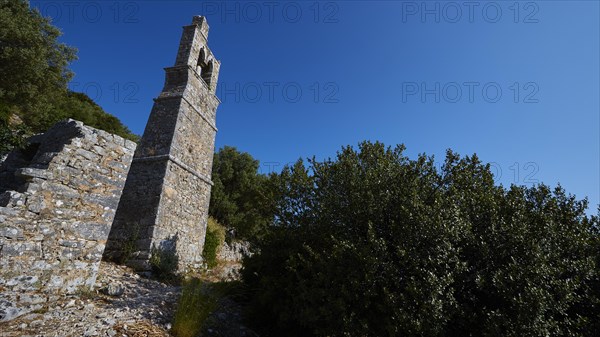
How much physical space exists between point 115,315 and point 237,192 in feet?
65.5

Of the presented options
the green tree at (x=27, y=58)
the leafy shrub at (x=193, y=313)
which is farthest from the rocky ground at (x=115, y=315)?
the green tree at (x=27, y=58)

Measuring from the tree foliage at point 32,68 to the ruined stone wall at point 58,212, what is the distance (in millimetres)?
12535

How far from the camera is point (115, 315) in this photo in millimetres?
4855

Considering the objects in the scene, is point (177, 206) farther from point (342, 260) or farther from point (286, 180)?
point (342, 260)

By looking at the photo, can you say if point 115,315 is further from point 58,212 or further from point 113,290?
point 58,212

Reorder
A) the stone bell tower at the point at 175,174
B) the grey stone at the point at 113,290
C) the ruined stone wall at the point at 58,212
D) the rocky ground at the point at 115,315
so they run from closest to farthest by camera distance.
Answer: the rocky ground at the point at 115,315
the ruined stone wall at the point at 58,212
the grey stone at the point at 113,290
the stone bell tower at the point at 175,174

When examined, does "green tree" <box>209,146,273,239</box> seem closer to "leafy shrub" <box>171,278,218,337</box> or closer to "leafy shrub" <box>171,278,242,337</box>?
"leafy shrub" <box>171,278,242,337</box>

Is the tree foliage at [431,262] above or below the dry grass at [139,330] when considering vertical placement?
above

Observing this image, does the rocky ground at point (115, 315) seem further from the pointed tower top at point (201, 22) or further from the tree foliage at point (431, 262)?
the pointed tower top at point (201, 22)

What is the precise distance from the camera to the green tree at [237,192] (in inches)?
893

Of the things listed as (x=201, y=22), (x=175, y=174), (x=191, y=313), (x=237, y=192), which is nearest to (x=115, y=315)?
(x=191, y=313)

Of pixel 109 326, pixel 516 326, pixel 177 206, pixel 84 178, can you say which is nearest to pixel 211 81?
pixel 177 206

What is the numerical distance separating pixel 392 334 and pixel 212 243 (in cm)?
993

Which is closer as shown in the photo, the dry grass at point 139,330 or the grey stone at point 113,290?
the dry grass at point 139,330
